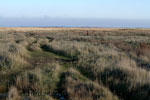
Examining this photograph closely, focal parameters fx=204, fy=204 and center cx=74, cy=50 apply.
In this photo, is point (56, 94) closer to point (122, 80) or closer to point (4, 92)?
point (4, 92)

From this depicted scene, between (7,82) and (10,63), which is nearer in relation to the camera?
(7,82)

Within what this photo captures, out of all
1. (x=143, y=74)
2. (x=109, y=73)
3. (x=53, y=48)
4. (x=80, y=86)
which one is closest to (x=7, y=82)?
(x=80, y=86)

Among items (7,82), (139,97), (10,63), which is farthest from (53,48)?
(139,97)

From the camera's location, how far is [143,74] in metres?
8.26

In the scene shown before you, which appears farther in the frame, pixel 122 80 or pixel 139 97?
pixel 122 80

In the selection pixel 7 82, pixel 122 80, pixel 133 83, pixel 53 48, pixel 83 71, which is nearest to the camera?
pixel 133 83

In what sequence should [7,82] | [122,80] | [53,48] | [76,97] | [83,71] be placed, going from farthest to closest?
[53,48]
[83,71]
[7,82]
[122,80]
[76,97]

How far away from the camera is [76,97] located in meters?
6.36

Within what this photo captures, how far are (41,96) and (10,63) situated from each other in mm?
5158

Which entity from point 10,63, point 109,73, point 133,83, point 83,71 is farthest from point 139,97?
point 10,63

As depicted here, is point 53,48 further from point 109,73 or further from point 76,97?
point 76,97

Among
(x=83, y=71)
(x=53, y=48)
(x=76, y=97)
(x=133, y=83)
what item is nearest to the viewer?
(x=76, y=97)

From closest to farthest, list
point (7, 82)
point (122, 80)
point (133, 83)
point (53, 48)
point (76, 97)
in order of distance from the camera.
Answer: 1. point (76, 97)
2. point (133, 83)
3. point (122, 80)
4. point (7, 82)
5. point (53, 48)

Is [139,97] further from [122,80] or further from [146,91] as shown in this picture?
[122,80]
